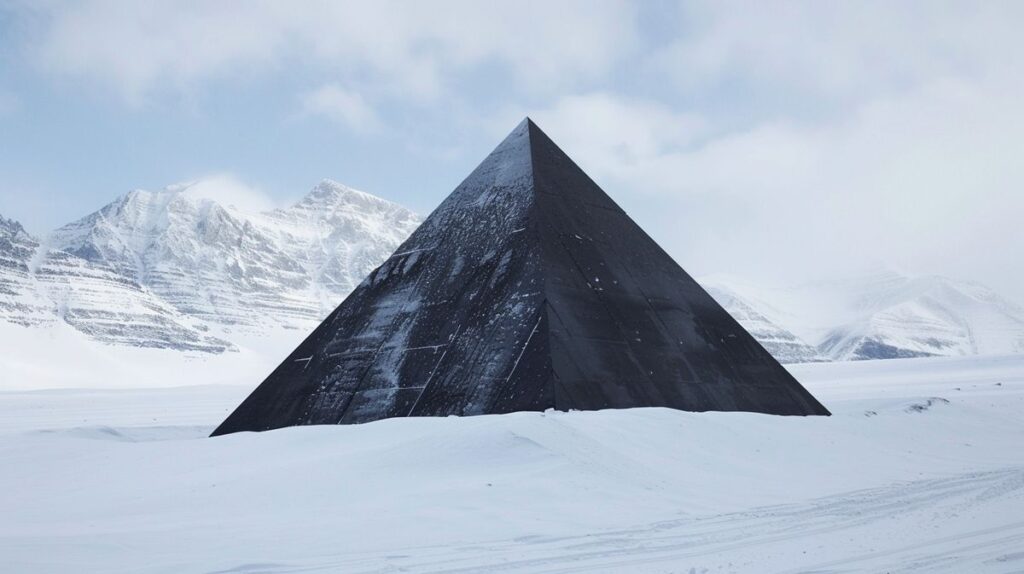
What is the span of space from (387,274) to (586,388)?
553 cm

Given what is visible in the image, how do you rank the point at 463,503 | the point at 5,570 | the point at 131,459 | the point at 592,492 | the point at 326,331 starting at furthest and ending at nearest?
the point at 326,331 < the point at 131,459 < the point at 592,492 < the point at 463,503 < the point at 5,570

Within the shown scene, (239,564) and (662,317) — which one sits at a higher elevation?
(662,317)

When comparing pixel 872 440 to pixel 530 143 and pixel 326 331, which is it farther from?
pixel 326 331

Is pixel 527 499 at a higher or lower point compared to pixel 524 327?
lower

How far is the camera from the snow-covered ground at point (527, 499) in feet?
18.2

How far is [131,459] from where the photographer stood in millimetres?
10586

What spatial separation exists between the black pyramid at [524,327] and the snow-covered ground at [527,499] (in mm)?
1053

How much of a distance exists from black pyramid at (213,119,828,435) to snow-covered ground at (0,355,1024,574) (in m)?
1.05

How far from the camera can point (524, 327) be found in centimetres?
1157

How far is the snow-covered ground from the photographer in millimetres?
5559

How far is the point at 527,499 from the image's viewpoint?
717 centimetres

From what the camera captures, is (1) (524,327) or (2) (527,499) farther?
(1) (524,327)

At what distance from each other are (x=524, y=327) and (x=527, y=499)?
180 inches

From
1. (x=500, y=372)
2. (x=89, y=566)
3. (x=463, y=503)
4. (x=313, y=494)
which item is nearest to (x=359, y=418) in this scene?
(x=500, y=372)
